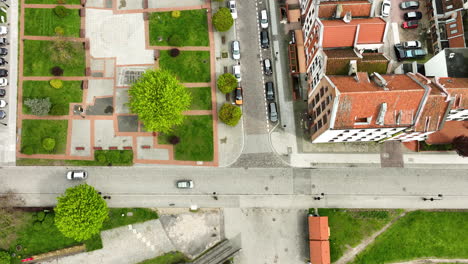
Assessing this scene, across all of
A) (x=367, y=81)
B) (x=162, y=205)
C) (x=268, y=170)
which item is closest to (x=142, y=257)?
(x=162, y=205)

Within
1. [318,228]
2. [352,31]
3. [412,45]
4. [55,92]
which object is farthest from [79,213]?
[412,45]

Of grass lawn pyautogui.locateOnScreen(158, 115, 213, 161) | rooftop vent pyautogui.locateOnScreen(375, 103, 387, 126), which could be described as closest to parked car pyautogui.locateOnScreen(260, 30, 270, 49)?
grass lawn pyautogui.locateOnScreen(158, 115, 213, 161)

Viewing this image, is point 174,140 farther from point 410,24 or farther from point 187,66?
point 410,24

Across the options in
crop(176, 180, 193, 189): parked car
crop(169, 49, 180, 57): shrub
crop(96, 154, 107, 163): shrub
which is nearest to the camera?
crop(96, 154, 107, 163): shrub

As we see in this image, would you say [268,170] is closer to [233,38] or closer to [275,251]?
[275,251]

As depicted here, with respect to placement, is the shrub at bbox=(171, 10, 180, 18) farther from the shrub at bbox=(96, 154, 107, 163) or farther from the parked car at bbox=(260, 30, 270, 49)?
the shrub at bbox=(96, 154, 107, 163)

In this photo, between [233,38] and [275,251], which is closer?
[275,251]
